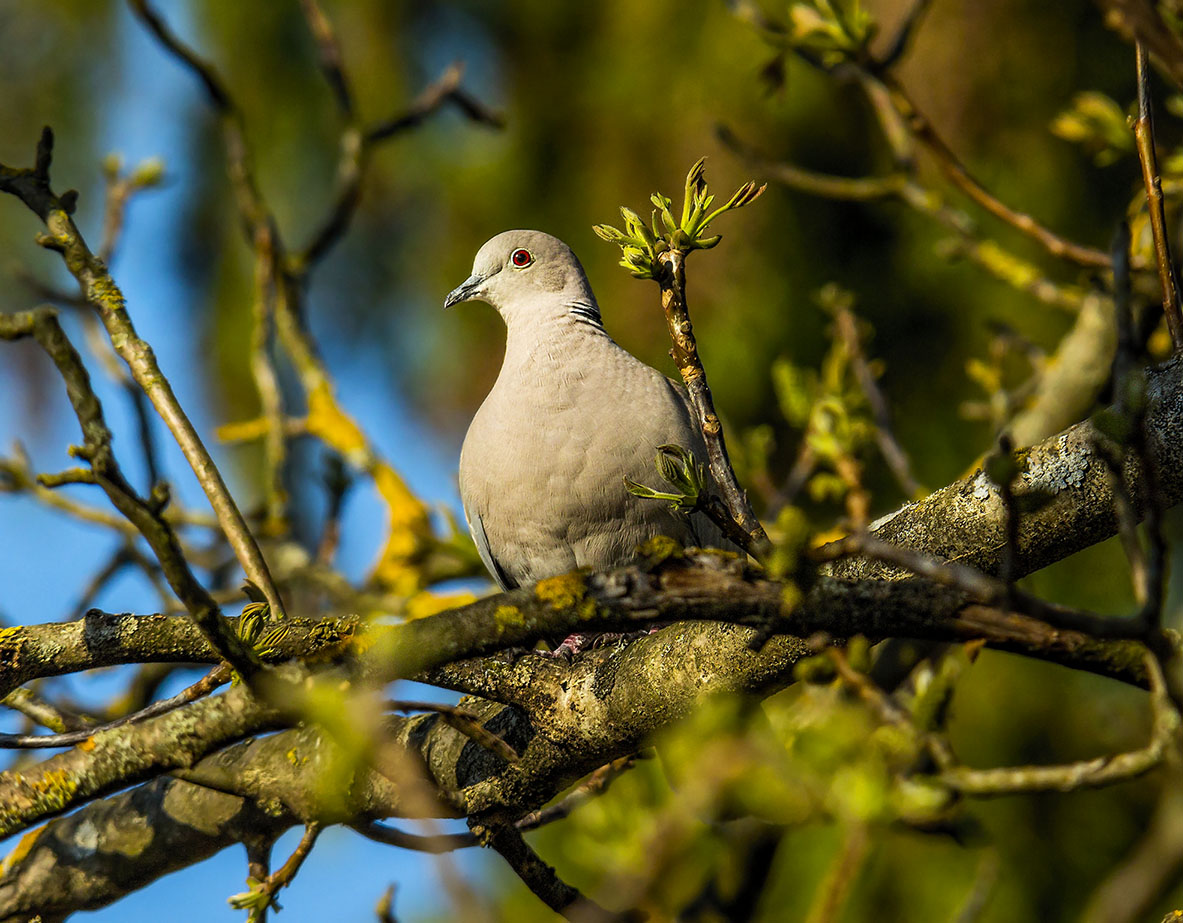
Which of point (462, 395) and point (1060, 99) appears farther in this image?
point (462, 395)

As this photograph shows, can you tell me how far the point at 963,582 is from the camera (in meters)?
1.34

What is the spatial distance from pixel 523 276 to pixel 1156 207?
2.57 metres

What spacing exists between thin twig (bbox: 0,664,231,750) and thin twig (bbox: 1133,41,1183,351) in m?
1.74

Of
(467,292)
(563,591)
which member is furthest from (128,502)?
(467,292)

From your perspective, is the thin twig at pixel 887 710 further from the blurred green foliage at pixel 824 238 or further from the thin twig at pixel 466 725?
the blurred green foliage at pixel 824 238

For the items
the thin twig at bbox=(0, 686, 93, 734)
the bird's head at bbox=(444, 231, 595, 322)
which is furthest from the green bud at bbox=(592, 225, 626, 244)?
the bird's head at bbox=(444, 231, 595, 322)

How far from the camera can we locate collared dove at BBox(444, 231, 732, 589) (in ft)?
10.8

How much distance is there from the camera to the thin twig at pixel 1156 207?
2.00 m

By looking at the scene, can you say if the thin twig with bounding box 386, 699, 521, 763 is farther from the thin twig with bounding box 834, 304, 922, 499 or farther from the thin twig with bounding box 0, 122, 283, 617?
the thin twig with bounding box 834, 304, 922, 499

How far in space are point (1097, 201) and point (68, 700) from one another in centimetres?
530

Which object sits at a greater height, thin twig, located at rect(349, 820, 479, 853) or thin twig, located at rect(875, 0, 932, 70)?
thin twig, located at rect(875, 0, 932, 70)

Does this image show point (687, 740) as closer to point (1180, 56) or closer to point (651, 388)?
point (1180, 56)

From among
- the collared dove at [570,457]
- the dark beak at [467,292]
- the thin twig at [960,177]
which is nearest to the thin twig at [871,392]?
the collared dove at [570,457]

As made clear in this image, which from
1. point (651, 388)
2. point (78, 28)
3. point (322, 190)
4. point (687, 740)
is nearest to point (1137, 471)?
point (687, 740)
